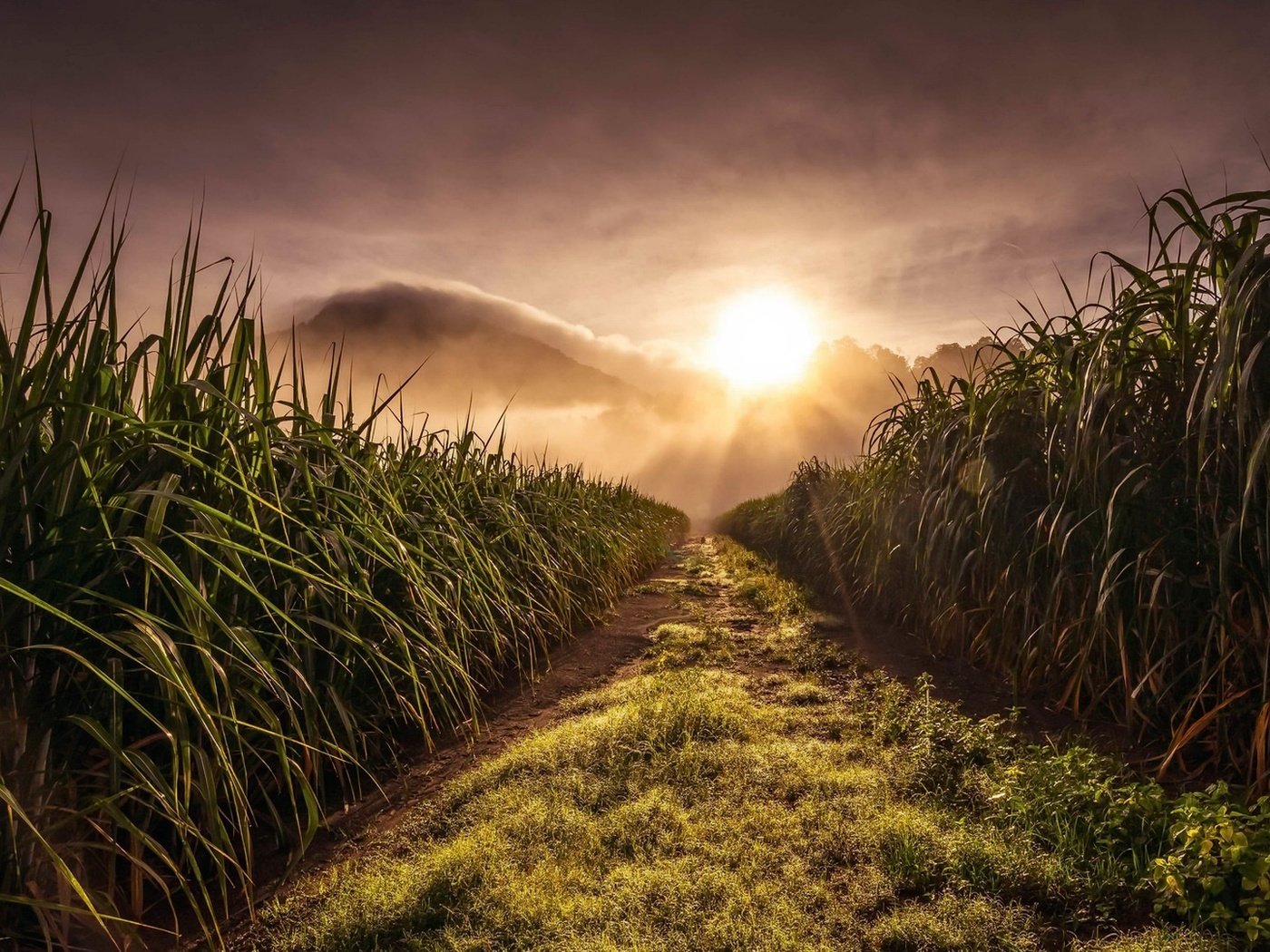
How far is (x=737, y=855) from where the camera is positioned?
1.96 metres

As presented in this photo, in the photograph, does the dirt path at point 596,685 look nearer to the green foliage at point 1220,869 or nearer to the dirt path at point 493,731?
the dirt path at point 493,731

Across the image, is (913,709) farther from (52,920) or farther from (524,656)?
(52,920)

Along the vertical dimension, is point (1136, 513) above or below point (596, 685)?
above

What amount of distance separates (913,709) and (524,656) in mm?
2459

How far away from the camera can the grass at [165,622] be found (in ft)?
4.60

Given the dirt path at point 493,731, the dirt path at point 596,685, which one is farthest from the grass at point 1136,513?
the dirt path at point 493,731

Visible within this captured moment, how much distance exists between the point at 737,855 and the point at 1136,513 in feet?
6.96

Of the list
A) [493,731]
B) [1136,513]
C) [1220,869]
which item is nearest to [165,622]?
[493,731]

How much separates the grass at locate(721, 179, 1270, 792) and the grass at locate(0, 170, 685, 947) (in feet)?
8.97

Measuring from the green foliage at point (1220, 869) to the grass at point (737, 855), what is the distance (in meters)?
0.07

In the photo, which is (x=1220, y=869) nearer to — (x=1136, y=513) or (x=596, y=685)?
(x=1136, y=513)

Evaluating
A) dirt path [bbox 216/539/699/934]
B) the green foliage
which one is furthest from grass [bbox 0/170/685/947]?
the green foliage

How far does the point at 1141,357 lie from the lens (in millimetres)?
2736

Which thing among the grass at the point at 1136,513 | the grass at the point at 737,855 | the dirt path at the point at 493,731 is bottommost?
the dirt path at the point at 493,731
